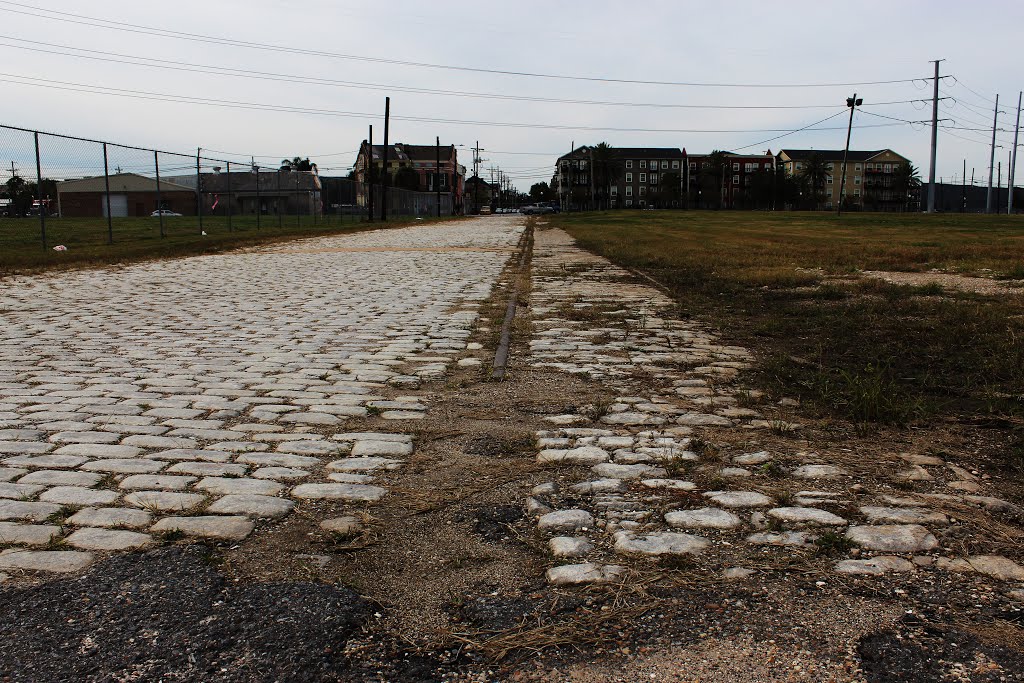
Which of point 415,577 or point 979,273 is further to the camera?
point 979,273

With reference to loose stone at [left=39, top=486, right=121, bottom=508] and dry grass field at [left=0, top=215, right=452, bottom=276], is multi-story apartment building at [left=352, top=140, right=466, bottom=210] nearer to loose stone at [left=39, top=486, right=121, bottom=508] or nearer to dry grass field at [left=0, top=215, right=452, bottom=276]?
dry grass field at [left=0, top=215, right=452, bottom=276]

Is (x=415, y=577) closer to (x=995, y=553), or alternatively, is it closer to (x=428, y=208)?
(x=995, y=553)

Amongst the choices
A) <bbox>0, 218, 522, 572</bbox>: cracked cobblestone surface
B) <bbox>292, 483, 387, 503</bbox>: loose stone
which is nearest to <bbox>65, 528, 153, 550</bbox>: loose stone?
<bbox>0, 218, 522, 572</bbox>: cracked cobblestone surface

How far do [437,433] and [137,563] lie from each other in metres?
1.74

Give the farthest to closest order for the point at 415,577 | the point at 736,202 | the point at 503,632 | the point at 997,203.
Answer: the point at 736,202
the point at 997,203
the point at 415,577
the point at 503,632

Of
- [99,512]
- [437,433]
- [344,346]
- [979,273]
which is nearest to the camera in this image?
[99,512]

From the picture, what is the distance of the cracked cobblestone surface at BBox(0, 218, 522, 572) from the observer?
3018mm

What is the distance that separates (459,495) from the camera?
3182mm

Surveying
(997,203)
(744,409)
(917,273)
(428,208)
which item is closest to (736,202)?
(997,203)

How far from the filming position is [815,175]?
130000 millimetres

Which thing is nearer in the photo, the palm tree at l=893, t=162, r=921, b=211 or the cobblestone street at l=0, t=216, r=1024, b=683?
the cobblestone street at l=0, t=216, r=1024, b=683

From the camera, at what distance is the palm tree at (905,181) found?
136375 mm

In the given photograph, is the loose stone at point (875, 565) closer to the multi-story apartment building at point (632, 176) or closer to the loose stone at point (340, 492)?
the loose stone at point (340, 492)

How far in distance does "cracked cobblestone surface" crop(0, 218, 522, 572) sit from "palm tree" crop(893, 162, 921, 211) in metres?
144
